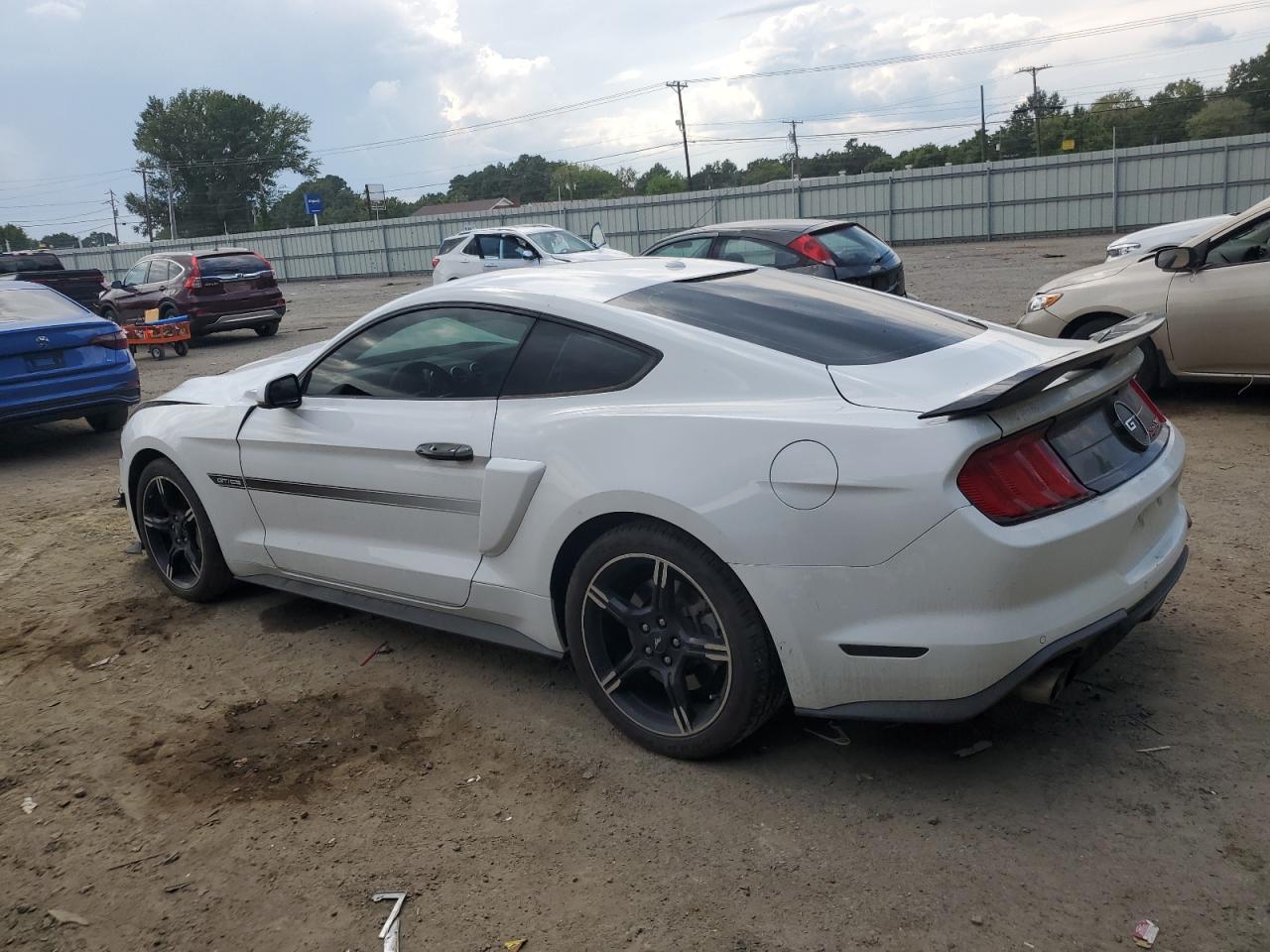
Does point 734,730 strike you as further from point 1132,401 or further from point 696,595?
point 1132,401

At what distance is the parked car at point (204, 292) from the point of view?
17.7 meters

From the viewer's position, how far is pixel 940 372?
3264 mm

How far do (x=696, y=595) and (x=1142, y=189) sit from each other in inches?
1216

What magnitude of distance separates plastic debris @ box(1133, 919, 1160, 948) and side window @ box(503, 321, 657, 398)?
6.70 ft

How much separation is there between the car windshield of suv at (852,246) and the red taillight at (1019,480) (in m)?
8.77

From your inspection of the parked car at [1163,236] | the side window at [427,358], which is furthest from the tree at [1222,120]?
the side window at [427,358]

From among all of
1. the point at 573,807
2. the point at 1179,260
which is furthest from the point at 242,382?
the point at 1179,260

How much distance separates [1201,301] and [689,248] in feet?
21.4

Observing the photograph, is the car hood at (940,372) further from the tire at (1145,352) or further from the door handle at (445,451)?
the tire at (1145,352)

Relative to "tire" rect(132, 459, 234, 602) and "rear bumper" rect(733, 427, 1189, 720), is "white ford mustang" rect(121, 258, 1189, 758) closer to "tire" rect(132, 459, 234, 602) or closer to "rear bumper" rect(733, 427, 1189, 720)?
"rear bumper" rect(733, 427, 1189, 720)

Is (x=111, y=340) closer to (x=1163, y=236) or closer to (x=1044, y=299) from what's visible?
(x=1044, y=299)

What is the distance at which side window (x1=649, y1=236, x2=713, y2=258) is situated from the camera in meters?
12.3

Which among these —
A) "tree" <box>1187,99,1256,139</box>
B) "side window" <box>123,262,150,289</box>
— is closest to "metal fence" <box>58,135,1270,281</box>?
"side window" <box>123,262,150,289</box>

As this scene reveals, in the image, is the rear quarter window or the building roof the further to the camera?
the building roof
